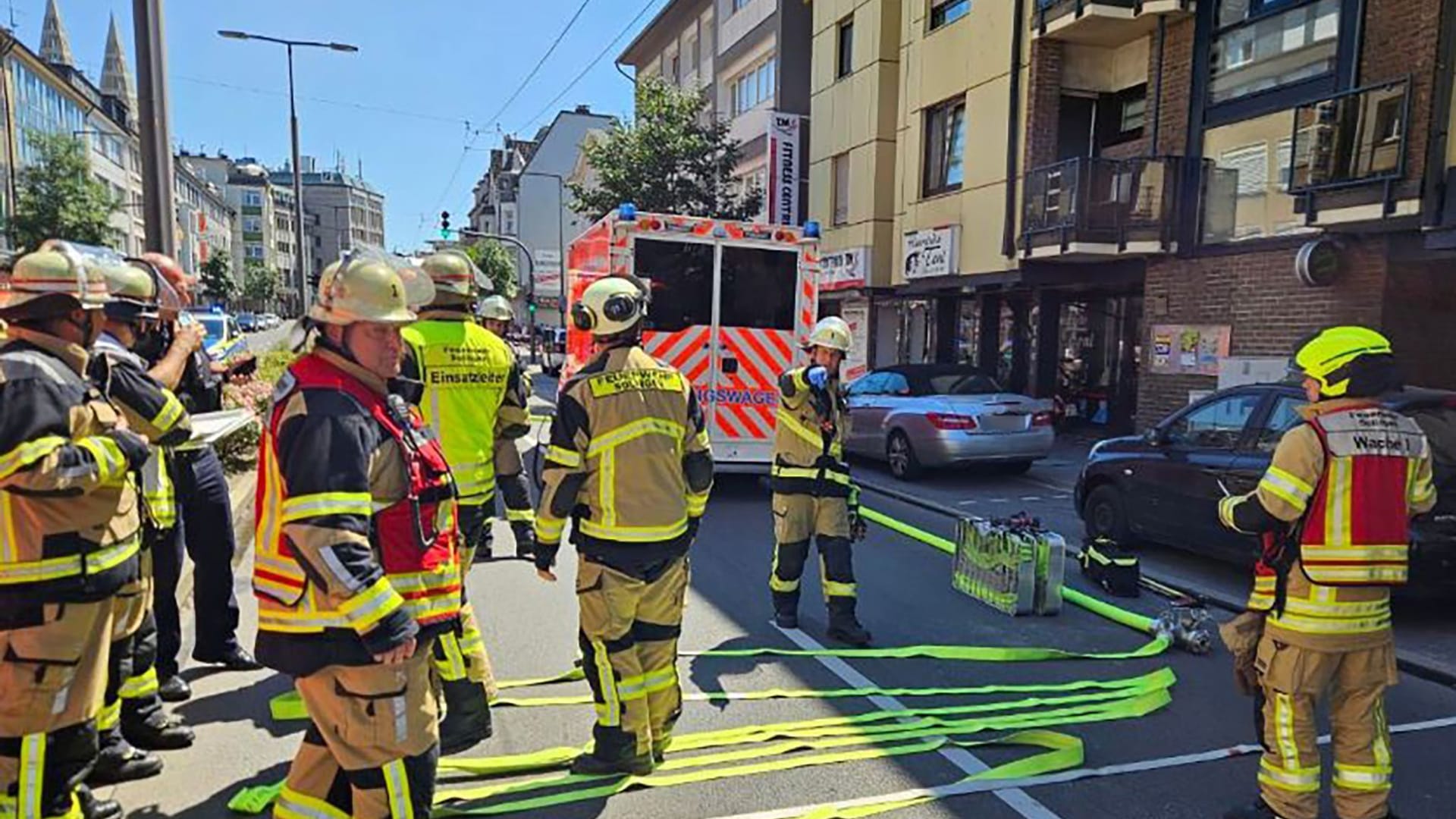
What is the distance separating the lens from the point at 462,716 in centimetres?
382

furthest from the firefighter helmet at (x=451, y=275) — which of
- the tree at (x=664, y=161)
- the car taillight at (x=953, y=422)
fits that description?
the tree at (x=664, y=161)

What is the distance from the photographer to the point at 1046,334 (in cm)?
1612

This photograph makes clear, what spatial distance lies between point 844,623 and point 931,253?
1275 cm

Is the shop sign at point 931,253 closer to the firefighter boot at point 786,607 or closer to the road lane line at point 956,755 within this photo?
the firefighter boot at point 786,607

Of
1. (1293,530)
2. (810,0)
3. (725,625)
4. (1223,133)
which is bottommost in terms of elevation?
(725,625)

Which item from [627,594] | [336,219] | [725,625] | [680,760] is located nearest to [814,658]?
[725,625]

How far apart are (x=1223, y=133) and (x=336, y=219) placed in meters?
105

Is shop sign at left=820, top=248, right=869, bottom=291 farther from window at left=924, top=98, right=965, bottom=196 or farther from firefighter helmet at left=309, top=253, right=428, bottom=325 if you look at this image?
firefighter helmet at left=309, top=253, right=428, bottom=325

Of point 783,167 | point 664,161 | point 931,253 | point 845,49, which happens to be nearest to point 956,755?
point 931,253

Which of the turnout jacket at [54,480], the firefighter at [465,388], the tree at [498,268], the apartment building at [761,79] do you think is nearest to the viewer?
the turnout jacket at [54,480]

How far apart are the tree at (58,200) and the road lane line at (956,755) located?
1275 inches

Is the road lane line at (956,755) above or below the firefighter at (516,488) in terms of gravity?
below

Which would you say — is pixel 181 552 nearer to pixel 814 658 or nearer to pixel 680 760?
pixel 680 760

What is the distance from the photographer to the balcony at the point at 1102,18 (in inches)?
492
